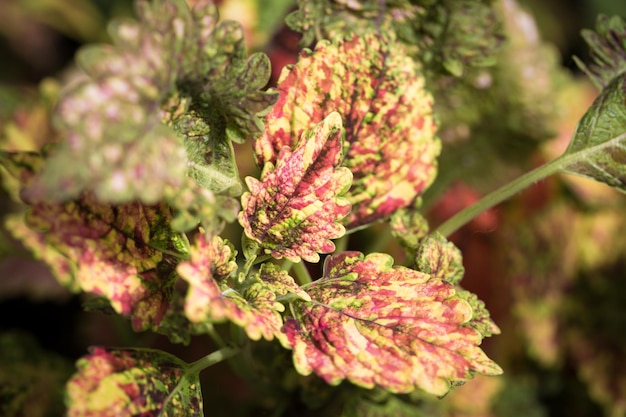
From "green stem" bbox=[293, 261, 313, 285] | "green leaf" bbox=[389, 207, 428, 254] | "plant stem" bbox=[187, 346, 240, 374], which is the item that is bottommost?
"plant stem" bbox=[187, 346, 240, 374]

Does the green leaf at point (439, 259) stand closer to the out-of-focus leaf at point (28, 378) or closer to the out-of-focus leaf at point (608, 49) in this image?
the out-of-focus leaf at point (608, 49)

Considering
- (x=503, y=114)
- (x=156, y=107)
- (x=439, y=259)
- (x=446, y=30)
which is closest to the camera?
(x=156, y=107)

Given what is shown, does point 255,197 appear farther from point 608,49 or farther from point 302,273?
point 608,49

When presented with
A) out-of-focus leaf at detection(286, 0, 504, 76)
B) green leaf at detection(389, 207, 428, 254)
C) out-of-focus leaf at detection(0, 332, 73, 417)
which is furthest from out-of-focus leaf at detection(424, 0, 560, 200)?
out-of-focus leaf at detection(0, 332, 73, 417)

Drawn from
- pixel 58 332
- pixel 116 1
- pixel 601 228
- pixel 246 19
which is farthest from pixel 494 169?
pixel 116 1

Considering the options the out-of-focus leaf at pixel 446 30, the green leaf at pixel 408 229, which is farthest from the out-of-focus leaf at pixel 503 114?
the green leaf at pixel 408 229

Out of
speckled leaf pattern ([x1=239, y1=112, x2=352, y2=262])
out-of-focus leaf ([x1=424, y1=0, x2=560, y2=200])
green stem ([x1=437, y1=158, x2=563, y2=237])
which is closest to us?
speckled leaf pattern ([x1=239, y1=112, x2=352, y2=262])

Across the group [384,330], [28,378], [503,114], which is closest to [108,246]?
[384,330]

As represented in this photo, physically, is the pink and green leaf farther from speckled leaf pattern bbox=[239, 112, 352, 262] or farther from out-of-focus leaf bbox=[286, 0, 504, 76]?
out-of-focus leaf bbox=[286, 0, 504, 76]
